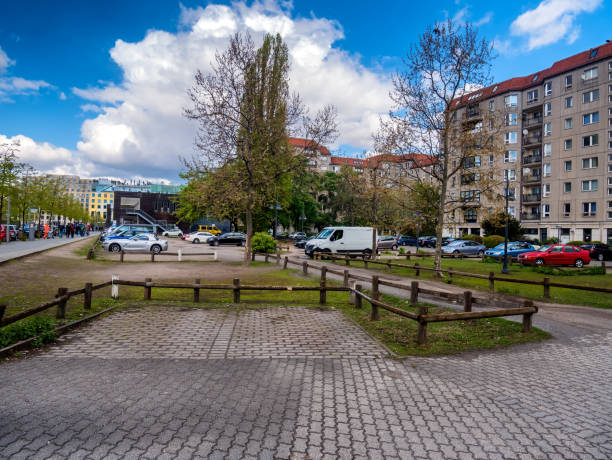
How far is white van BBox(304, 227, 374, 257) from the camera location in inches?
1102

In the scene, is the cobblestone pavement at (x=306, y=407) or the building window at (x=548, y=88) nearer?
the cobblestone pavement at (x=306, y=407)

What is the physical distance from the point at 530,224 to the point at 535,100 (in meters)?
16.1

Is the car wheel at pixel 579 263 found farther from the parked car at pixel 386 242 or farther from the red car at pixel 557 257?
the parked car at pixel 386 242

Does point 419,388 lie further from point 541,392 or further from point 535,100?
point 535,100

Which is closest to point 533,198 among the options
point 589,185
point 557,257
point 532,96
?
point 589,185

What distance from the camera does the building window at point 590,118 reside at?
40938 mm

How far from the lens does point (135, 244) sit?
27609 mm

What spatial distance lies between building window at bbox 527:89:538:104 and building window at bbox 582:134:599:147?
948cm

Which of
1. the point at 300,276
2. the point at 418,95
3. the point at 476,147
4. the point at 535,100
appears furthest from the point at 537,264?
the point at 535,100

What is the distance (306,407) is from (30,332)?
510 centimetres

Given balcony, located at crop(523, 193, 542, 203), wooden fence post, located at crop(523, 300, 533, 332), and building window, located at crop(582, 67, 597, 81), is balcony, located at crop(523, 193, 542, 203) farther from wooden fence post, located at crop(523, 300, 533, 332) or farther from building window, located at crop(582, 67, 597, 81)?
wooden fence post, located at crop(523, 300, 533, 332)

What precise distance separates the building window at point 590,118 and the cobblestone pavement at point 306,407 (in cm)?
4632

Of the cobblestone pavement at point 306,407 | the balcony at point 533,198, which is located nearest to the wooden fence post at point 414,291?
the cobblestone pavement at point 306,407

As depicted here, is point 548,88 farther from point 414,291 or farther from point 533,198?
point 414,291
